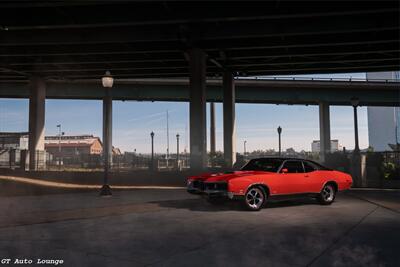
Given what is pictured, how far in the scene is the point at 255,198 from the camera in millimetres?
11289

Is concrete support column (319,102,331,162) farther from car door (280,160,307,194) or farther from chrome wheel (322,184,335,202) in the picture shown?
car door (280,160,307,194)

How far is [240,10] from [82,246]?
1634 centimetres

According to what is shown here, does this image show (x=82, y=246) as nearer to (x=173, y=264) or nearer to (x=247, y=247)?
(x=173, y=264)

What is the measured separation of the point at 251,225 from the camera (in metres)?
8.95

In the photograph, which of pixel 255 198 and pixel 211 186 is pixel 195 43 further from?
pixel 255 198

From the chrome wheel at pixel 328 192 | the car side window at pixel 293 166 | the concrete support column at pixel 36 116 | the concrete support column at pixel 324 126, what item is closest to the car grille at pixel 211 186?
the car side window at pixel 293 166

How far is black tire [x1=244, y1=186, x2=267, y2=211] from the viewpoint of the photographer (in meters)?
11.1

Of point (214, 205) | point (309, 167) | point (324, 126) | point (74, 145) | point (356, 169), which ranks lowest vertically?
point (214, 205)

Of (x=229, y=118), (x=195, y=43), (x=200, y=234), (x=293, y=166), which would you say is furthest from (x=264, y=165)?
(x=229, y=118)

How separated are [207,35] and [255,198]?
14291mm

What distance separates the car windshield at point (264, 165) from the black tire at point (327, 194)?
180 centimetres

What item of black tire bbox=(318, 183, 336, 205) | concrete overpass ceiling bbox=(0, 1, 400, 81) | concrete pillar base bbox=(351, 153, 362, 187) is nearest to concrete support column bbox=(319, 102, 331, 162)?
concrete overpass ceiling bbox=(0, 1, 400, 81)

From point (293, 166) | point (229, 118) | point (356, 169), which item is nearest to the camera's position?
point (293, 166)

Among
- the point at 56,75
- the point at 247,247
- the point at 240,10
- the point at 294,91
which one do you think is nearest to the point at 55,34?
the point at 240,10
